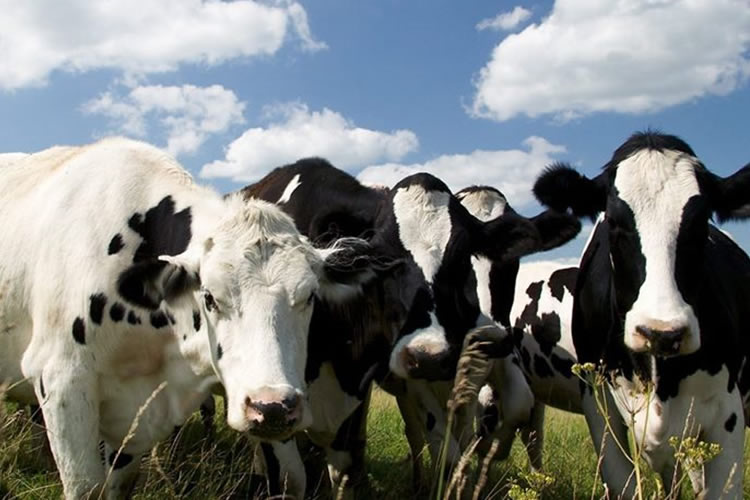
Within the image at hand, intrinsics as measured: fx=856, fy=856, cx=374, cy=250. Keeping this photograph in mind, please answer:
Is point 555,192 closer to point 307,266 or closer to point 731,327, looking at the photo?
point 731,327

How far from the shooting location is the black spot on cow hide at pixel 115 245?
5.19m

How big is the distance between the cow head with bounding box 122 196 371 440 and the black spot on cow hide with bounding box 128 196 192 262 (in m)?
0.21

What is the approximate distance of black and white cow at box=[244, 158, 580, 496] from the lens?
5669 millimetres

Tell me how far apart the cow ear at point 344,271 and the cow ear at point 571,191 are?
1414 mm

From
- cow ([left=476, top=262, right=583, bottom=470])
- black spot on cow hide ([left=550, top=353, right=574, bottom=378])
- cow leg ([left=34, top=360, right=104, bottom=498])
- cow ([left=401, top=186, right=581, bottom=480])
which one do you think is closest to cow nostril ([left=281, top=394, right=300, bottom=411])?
cow leg ([left=34, top=360, right=104, bottom=498])

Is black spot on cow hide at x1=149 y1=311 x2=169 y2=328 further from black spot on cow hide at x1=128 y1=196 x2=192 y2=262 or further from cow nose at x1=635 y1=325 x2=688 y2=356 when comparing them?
cow nose at x1=635 y1=325 x2=688 y2=356

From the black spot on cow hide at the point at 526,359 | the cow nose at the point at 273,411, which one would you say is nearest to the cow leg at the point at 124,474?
the cow nose at the point at 273,411

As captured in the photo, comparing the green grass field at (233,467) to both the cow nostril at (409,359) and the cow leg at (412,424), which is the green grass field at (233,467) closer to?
the cow leg at (412,424)

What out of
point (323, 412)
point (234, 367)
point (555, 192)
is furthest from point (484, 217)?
point (234, 367)

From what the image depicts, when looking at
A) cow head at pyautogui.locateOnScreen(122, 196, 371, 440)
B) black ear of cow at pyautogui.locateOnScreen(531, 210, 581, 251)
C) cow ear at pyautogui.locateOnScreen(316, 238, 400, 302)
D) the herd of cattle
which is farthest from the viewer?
black ear of cow at pyautogui.locateOnScreen(531, 210, 581, 251)

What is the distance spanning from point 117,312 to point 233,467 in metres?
2.19

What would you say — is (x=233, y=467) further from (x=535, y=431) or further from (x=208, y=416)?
(x=535, y=431)

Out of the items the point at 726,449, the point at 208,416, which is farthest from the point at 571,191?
the point at 208,416

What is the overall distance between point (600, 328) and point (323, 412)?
2.05 metres
